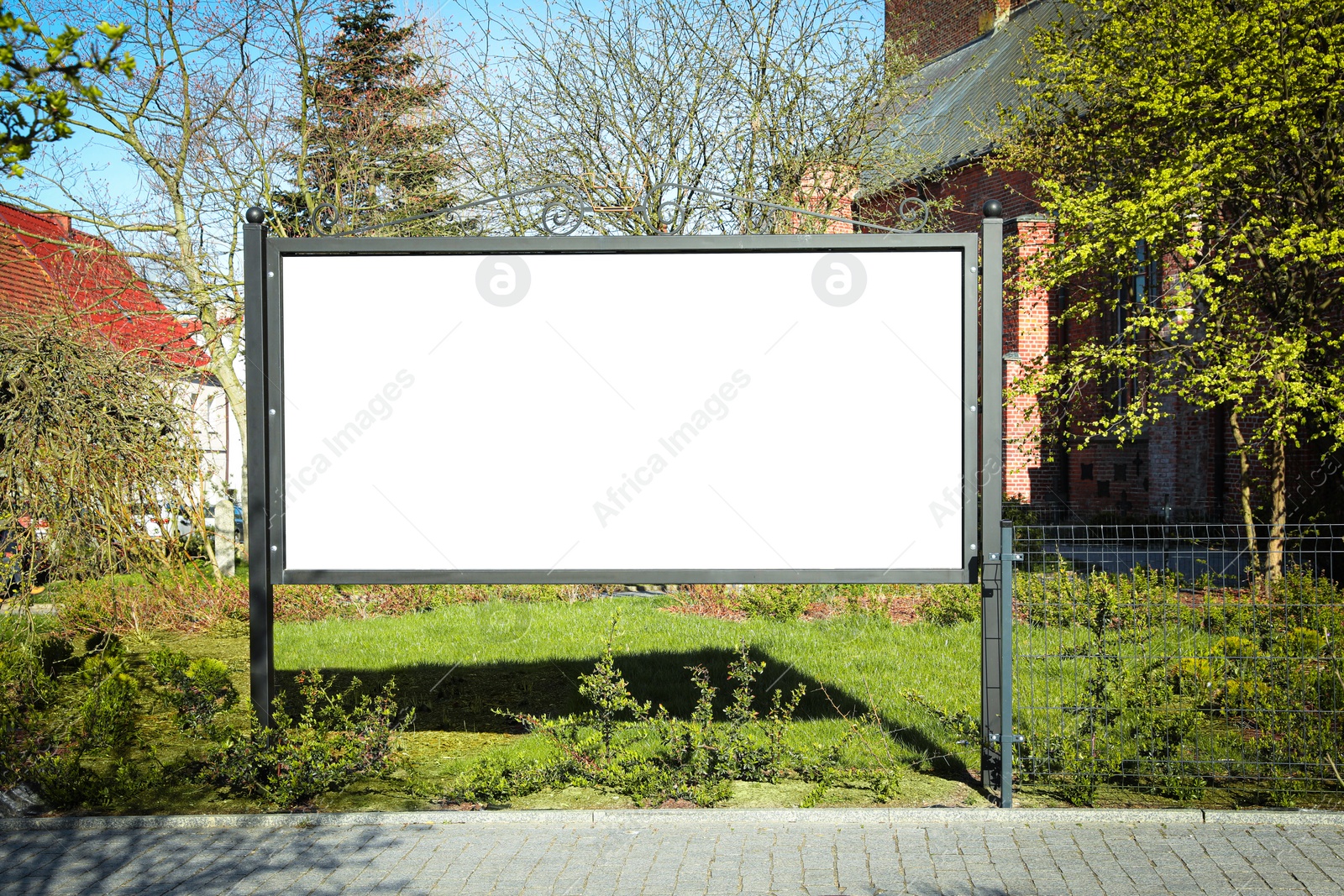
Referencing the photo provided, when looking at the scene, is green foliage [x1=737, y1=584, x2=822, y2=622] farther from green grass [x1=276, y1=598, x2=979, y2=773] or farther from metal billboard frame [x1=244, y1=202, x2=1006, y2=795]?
metal billboard frame [x1=244, y1=202, x2=1006, y2=795]

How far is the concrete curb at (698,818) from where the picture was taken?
5.03 meters

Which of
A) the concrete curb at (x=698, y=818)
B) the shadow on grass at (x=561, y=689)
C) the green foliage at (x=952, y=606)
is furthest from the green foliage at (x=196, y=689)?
the green foliage at (x=952, y=606)

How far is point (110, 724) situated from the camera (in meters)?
5.75

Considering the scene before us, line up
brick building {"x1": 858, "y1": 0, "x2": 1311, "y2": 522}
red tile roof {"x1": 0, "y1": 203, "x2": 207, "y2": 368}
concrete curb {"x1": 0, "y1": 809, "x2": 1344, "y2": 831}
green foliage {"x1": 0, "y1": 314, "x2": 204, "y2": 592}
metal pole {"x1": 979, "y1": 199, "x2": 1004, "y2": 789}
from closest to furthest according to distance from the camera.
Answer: concrete curb {"x1": 0, "y1": 809, "x2": 1344, "y2": 831} → metal pole {"x1": 979, "y1": 199, "x2": 1004, "y2": 789} → green foliage {"x1": 0, "y1": 314, "x2": 204, "y2": 592} → red tile roof {"x1": 0, "y1": 203, "x2": 207, "y2": 368} → brick building {"x1": 858, "y1": 0, "x2": 1311, "y2": 522}

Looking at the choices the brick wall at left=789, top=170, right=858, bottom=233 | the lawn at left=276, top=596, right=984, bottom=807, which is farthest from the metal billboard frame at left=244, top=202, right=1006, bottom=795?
the brick wall at left=789, top=170, right=858, bottom=233

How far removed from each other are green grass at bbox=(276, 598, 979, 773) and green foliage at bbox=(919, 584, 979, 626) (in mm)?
425

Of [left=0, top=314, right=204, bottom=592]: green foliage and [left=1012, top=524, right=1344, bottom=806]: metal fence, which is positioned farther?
[left=0, top=314, right=204, bottom=592]: green foliage

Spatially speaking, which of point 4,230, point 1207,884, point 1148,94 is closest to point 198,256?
point 4,230

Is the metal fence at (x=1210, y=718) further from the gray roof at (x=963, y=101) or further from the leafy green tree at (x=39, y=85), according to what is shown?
the gray roof at (x=963, y=101)

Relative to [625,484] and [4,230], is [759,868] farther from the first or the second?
[4,230]

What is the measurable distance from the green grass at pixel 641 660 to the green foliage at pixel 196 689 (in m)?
1.41

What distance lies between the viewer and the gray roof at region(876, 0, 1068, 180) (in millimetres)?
12977

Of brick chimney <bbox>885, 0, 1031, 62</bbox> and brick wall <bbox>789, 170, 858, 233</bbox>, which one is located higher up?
brick chimney <bbox>885, 0, 1031, 62</bbox>

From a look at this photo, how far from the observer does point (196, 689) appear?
19.0ft
